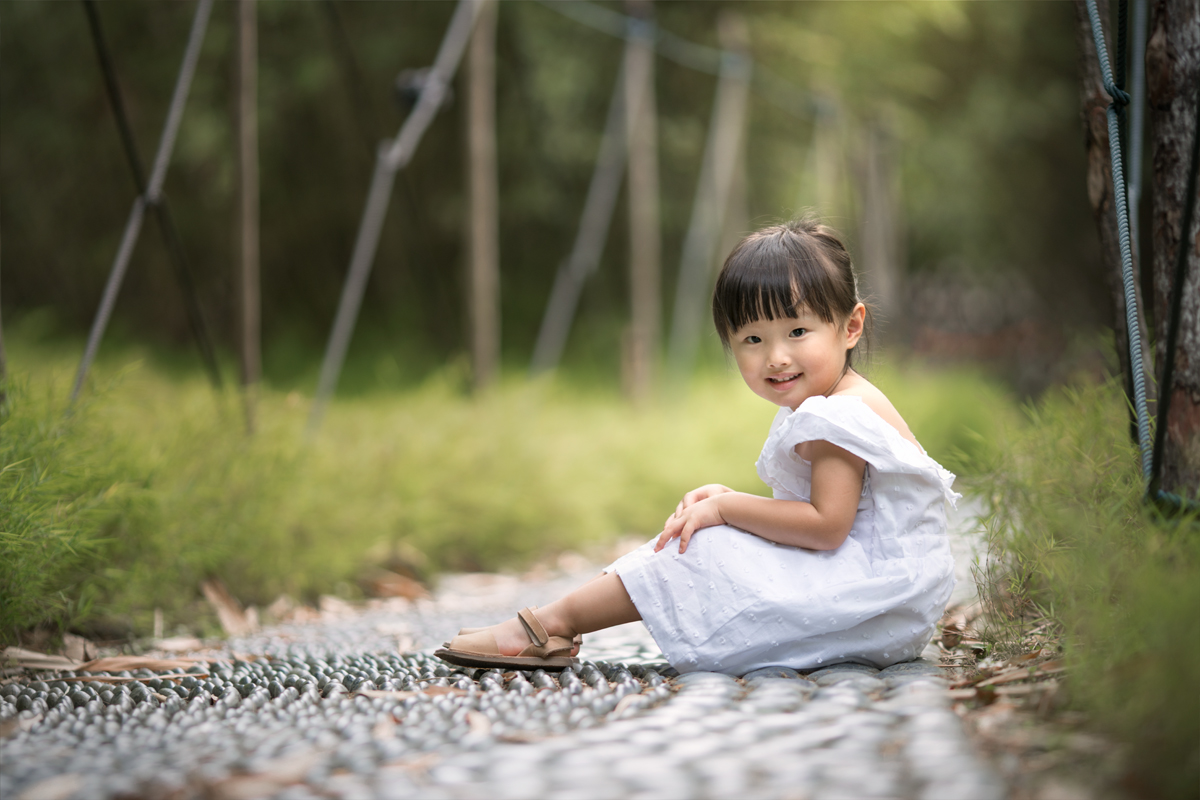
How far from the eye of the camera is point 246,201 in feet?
11.0

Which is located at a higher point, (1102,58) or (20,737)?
(1102,58)

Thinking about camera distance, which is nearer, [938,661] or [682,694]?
[682,694]

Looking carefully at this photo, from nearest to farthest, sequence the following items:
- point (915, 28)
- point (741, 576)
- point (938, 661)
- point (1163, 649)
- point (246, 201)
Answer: point (1163, 649)
point (741, 576)
point (938, 661)
point (246, 201)
point (915, 28)

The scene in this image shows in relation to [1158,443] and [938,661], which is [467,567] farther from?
[1158,443]

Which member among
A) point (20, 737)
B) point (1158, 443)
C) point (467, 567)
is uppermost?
point (1158, 443)

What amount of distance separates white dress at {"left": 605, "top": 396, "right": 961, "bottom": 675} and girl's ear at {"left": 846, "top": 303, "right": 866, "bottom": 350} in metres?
0.16

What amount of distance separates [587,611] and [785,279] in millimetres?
666

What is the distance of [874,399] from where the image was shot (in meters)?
1.73

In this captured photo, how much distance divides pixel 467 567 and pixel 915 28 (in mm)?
7001

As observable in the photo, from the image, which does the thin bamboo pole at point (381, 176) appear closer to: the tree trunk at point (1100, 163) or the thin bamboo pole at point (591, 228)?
the thin bamboo pole at point (591, 228)

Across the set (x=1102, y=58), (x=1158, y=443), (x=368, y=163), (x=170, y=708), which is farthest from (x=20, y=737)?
(x=368, y=163)

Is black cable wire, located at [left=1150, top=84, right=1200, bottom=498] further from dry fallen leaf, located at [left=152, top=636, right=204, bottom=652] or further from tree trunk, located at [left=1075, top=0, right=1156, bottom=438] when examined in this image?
dry fallen leaf, located at [left=152, top=636, right=204, bottom=652]

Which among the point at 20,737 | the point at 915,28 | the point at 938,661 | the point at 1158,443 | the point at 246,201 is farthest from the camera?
the point at 915,28

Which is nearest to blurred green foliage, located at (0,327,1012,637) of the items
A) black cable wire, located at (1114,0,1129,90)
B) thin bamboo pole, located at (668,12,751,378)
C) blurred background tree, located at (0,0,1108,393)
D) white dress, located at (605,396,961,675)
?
white dress, located at (605,396,961,675)
